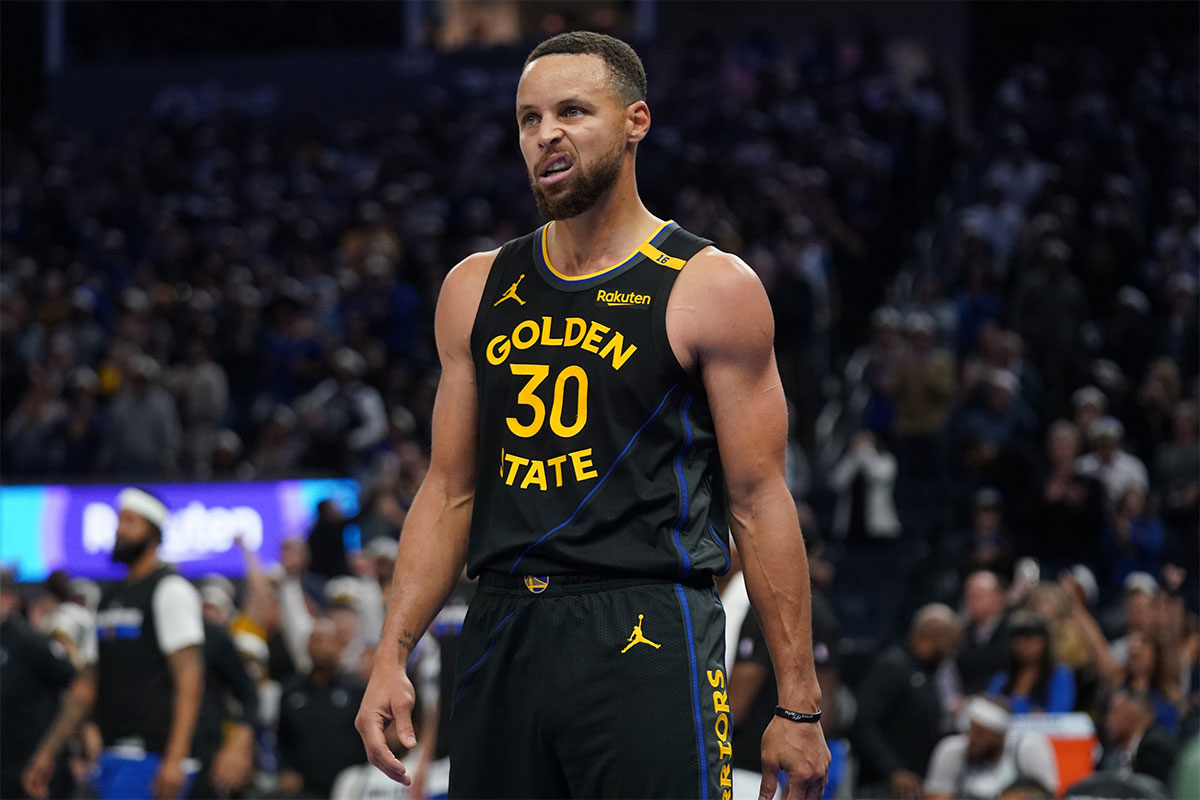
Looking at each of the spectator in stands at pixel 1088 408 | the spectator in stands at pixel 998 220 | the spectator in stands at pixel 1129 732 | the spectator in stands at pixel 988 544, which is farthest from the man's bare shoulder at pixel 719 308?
the spectator in stands at pixel 998 220

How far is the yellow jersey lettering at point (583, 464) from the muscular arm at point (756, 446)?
27 cm

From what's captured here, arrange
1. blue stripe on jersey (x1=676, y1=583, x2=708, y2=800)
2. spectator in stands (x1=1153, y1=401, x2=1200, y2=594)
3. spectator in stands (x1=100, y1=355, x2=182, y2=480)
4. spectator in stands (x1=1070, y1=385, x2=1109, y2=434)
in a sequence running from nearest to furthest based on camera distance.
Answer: blue stripe on jersey (x1=676, y1=583, x2=708, y2=800) → spectator in stands (x1=1153, y1=401, x2=1200, y2=594) → spectator in stands (x1=1070, y1=385, x2=1109, y2=434) → spectator in stands (x1=100, y1=355, x2=182, y2=480)

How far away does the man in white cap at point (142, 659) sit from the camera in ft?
25.1

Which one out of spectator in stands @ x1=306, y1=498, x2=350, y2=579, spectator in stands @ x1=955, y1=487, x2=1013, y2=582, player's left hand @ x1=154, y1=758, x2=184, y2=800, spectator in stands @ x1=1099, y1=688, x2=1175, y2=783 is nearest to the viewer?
player's left hand @ x1=154, y1=758, x2=184, y2=800

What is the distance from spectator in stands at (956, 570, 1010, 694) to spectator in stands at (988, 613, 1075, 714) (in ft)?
0.59

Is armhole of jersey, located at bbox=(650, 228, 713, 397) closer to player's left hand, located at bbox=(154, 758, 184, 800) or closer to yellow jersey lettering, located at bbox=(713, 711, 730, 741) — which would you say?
yellow jersey lettering, located at bbox=(713, 711, 730, 741)

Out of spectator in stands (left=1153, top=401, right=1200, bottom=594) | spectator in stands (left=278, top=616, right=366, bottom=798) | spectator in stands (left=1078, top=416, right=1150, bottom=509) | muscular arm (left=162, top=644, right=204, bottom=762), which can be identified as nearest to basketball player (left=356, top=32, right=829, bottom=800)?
muscular arm (left=162, top=644, right=204, bottom=762)

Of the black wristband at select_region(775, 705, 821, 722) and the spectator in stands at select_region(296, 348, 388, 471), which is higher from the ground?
the black wristband at select_region(775, 705, 821, 722)

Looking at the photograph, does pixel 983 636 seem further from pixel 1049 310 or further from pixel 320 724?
pixel 1049 310

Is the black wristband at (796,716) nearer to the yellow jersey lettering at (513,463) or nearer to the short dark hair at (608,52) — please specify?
the yellow jersey lettering at (513,463)

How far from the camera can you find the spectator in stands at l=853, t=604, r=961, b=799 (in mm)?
8898

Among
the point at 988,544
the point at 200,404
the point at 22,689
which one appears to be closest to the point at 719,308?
the point at 22,689

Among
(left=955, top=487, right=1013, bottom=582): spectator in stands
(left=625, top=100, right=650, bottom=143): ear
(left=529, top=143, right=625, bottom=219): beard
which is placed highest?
(left=625, top=100, right=650, bottom=143): ear

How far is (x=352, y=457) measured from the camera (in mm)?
14602
